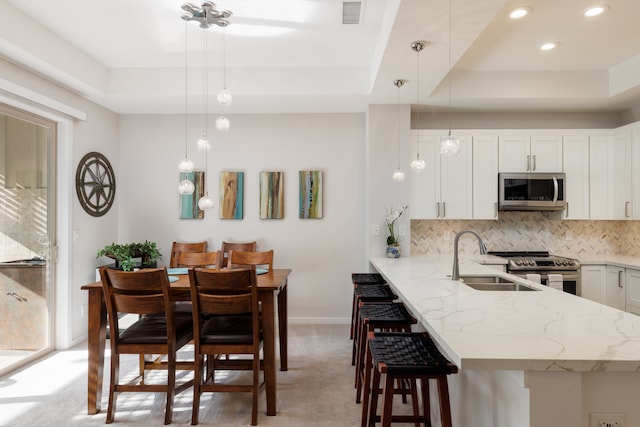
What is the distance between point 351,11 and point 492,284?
2.26 metres

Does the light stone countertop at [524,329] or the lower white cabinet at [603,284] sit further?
the lower white cabinet at [603,284]

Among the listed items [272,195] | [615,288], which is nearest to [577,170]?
[615,288]

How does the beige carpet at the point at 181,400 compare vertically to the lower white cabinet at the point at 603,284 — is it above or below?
below

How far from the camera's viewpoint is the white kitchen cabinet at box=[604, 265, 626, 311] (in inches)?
155

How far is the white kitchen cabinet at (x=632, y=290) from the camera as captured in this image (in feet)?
12.4

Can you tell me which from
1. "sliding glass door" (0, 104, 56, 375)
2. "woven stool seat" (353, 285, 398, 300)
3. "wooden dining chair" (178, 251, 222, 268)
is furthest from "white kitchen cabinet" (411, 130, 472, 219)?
"sliding glass door" (0, 104, 56, 375)

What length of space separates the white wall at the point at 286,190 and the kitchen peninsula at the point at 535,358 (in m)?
2.52

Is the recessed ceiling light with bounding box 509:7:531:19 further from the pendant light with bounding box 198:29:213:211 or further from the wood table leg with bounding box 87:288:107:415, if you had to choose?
the wood table leg with bounding box 87:288:107:415

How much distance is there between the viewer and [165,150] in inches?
188

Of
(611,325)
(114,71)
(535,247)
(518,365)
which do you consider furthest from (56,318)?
(535,247)

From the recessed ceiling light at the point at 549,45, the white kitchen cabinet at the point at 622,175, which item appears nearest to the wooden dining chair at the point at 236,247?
the recessed ceiling light at the point at 549,45

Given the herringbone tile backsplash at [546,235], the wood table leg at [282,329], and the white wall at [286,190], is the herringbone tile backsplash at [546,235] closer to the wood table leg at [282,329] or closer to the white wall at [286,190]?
the white wall at [286,190]

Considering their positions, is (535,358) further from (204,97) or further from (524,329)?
(204,97)

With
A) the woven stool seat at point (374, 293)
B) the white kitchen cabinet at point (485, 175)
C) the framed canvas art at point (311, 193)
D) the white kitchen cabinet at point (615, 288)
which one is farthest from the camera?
the framed canvas art at point (311, 193)
